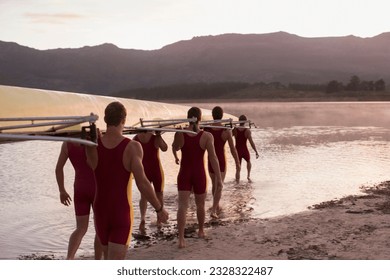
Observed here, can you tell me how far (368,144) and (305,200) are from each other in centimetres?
1375

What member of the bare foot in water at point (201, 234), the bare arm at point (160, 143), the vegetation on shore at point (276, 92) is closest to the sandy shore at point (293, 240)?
the bare foot in water at point (201, 234)

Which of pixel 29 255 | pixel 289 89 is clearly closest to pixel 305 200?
pixel 29 255

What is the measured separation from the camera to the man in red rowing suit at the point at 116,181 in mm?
4453

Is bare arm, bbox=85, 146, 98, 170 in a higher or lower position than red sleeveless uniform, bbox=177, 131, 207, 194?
higher

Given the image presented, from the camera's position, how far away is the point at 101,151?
454cm

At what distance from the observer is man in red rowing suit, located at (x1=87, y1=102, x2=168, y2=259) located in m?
4.45

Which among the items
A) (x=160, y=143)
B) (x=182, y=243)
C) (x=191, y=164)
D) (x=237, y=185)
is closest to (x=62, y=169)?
(x=191, y=164)

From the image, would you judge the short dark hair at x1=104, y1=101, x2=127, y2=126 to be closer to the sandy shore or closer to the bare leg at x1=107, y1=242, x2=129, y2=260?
the bare leg at x1=107, y1=242, x2=129, y2=260

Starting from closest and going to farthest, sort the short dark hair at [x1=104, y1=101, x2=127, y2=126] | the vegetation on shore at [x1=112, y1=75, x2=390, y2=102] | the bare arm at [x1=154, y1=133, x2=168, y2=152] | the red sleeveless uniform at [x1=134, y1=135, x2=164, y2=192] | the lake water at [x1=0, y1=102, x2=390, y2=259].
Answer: the short dark hair at [x1=104, y1=101, x2=127, y2=126]
the bare arm at [x1=154, y1=133, x2=168, y2=152]
the red sleeveless uniform at [x1=134, y1=135, x2=164, y2=192]
the lake water at [x1=0, y1=102, x2=390, y2=259]
the vegetation on shore at [x1=112, y1=75, x2=390, y2=102]

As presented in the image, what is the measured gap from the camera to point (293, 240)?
7.52 metres

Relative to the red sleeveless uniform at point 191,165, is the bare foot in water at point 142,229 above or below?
below

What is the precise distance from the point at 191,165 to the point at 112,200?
246 centimetres

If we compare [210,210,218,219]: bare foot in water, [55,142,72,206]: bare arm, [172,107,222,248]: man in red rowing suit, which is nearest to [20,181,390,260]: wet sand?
[210,210,218,219]: bare foot in water

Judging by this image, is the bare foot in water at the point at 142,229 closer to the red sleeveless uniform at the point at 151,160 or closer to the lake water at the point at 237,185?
the lake water at the point at 237,185
